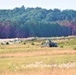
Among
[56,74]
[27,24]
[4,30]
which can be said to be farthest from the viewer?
[27,24]

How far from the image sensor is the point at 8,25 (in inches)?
6388

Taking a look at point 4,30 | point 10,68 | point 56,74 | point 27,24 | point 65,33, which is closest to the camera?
point 56,74

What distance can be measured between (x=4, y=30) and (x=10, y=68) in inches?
5097

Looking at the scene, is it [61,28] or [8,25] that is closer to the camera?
[8,25]

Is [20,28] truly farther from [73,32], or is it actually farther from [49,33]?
[73,32]

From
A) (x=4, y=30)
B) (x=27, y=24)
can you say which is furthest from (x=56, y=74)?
(x=27, y=24)

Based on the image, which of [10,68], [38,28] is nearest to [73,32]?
[38,28]

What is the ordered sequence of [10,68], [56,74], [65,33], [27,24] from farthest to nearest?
[65,33] < [27,24] < [10,68] < [56,74]

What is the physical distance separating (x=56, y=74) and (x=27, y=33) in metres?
141

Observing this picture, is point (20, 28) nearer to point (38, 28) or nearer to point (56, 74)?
point (38, 28)

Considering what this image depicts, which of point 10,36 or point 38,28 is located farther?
point 38,28

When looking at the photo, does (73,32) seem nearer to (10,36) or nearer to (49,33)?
(49,33)

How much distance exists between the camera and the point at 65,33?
180 m

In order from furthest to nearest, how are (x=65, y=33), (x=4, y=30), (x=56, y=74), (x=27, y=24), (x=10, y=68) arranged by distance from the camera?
1. (x=65, y=33)
2. (x=27, y=24)
3. (x=4, y=30)
4. (x=10, y=68)
5. (x=56, y=74)
